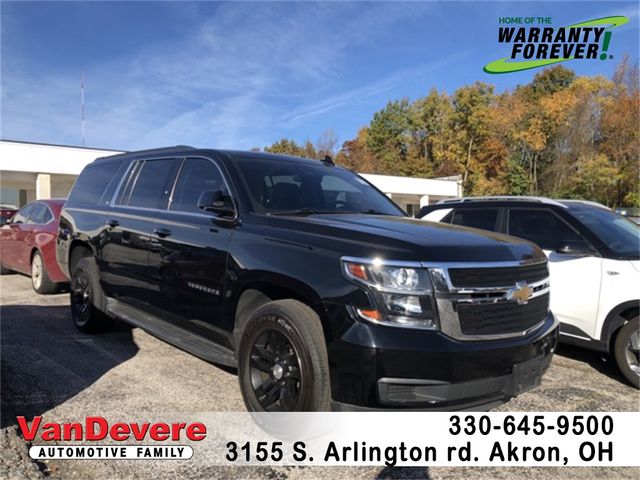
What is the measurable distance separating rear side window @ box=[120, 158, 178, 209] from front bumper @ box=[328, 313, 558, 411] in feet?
8.72

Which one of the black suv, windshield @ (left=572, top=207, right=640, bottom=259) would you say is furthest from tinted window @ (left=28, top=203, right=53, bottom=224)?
windshield @ (left=572, top=207, right=640, bottom=259)

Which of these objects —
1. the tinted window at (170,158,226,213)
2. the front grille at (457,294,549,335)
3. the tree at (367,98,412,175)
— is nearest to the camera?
the front grille at (457,294,549,335)

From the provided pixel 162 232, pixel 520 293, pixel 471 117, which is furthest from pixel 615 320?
pixel 471 117

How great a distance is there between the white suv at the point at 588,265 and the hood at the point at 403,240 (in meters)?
1.81

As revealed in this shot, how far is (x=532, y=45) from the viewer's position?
40.1 ft

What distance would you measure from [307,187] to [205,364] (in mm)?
2037

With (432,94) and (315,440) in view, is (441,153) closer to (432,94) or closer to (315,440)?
(432,94)

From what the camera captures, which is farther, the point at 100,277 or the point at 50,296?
the point at 50,296

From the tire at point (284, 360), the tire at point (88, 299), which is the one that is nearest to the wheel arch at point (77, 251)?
the tire at point (88, 299)

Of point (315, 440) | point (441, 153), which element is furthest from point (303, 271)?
point (441, 153)

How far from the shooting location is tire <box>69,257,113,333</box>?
5.48 meters

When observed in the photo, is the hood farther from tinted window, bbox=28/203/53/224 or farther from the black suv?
tinted window, bbox=28/203/53/224

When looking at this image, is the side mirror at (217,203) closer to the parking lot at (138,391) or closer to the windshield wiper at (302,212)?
the windshield wiper at (302,212)

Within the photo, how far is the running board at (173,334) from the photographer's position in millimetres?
3754
